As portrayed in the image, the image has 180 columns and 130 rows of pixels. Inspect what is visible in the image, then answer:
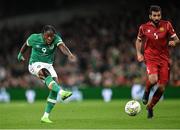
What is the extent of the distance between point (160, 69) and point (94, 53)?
56.9 feet

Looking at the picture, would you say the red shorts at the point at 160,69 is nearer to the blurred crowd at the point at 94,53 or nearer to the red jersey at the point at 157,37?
the red jersey at the point at 157,37

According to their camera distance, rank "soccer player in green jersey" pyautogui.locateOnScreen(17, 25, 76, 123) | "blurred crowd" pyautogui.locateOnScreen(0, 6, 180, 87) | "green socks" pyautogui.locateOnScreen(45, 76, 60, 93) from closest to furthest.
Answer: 1. "green socks" pyautogui.locateOnScreen(45, 76, 60, 93)
2. "soccer player in green jersey" pyautogui.locateOnScreen(17, 25, 76, 123)
3. "blurred crowd" pyautogui.locateOnScreen(0, 6, 180, 87)

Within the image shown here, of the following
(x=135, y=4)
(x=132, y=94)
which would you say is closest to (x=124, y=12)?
(x=135, y=4)

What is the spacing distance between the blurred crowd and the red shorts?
41.7 feet

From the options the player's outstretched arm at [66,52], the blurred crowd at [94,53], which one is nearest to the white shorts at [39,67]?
the player's outstretched arm at [66,52]

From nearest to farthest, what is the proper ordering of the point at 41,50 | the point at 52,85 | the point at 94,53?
the point at 52,85
the point at 41,50
the point at 94,53

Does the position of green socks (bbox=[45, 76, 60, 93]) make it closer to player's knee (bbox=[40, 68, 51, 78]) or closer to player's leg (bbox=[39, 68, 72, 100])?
player's leg (bbox=[39, 68, 72, 100])

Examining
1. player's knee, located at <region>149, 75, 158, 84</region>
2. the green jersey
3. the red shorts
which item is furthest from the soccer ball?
the green jersey

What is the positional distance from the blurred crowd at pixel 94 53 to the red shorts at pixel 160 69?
501 inches

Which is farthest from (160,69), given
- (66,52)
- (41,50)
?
(41,50)

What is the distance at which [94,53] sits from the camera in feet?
114

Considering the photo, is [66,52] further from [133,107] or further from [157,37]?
[157,37]

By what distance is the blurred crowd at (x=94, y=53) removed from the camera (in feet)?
107

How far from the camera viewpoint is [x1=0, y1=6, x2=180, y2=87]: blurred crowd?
32562 millimetres
